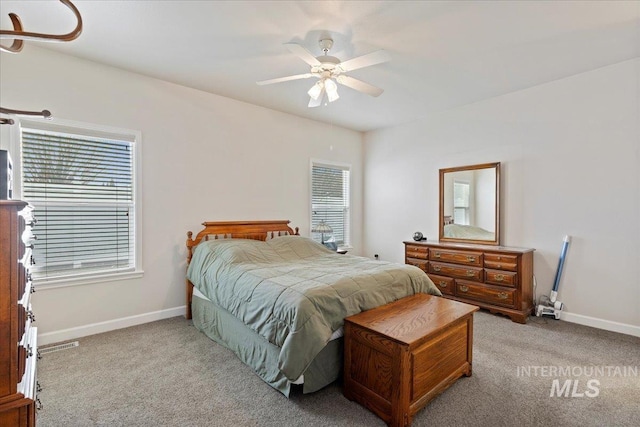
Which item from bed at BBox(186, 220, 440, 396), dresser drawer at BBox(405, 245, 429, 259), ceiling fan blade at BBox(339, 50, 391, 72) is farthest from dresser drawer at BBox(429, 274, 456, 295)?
ceiling fan blade at BBox(339, 50, 391, 72)

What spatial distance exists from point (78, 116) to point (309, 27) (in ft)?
7.96

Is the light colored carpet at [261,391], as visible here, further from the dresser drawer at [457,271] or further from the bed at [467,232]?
the bed at [467,232]

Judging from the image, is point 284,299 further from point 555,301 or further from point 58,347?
point 555,301

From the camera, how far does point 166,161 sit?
11.7ft

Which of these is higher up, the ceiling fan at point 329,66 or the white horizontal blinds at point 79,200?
the ceiling fan at point 329,66

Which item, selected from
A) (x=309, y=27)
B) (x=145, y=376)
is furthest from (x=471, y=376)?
(x=309, y=27)

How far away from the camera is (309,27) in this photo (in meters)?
2.49

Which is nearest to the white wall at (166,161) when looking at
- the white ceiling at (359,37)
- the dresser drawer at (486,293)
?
the white ceiling at (359,37)

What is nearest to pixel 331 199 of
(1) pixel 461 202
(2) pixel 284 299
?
(1) pixel 461 202

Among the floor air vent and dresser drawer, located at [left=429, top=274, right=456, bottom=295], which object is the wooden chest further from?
the floor air vent

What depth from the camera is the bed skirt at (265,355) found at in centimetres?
210

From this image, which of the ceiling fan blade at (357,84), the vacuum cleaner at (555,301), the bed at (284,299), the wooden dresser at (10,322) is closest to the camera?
the wooden dresser at (10,322)

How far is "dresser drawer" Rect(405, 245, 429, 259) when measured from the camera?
4338mm

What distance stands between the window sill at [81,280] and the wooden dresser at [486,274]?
369 cm
